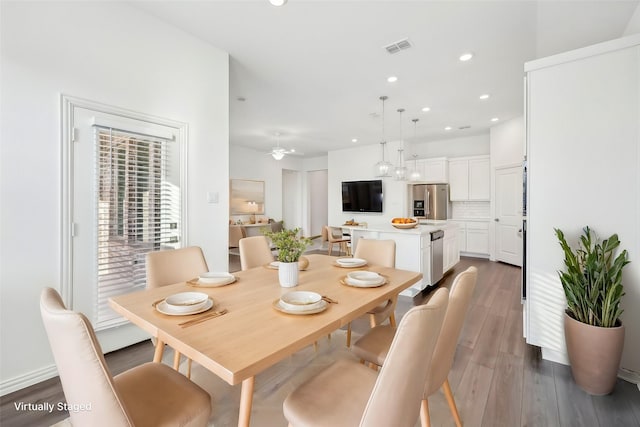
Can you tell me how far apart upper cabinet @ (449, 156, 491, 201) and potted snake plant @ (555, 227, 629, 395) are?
4631 mm

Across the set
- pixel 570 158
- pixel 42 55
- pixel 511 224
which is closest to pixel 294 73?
pixel 42 55

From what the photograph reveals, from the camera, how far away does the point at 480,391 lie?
1.84m

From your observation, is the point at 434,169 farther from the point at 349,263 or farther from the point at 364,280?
the point at 364,280

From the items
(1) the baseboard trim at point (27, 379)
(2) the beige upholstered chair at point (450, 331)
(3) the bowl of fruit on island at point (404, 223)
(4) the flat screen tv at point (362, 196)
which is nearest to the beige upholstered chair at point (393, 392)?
(2) the beige upholstered chair at point (450, 331)

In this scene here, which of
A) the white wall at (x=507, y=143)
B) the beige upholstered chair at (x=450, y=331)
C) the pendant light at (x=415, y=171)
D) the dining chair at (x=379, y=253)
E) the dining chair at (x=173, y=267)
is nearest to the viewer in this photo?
the beige upholstered chair at (x=450, y=331)

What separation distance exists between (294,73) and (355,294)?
2.94 m

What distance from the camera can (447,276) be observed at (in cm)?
487

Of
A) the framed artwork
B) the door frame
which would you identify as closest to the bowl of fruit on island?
the door frame

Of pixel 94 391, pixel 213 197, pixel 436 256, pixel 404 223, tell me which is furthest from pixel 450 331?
pixel 436 256

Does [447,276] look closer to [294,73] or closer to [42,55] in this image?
[294,73]

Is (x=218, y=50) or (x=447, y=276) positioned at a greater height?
(x=218, y=50)

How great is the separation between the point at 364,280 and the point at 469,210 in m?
6.04

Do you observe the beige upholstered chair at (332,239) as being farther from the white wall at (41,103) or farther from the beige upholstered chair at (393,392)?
the beige upholstered chair at (393,392)

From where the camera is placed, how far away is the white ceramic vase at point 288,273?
164cm
